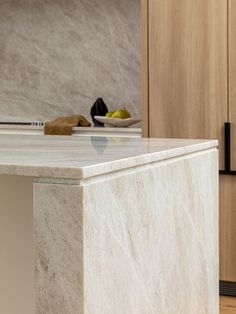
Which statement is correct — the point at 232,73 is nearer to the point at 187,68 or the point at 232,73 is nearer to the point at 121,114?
the point at 187,68

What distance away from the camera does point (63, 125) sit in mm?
4254

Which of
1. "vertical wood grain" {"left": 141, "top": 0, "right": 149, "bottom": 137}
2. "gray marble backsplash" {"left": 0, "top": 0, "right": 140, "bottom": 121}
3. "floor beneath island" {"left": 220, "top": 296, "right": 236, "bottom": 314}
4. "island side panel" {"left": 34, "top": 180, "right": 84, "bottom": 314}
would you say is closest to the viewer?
"island side panel" {"left": 34, "top": 180, "right": 84, "bottom": 314}

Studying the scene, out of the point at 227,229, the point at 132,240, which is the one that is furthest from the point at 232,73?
the point at 132,240

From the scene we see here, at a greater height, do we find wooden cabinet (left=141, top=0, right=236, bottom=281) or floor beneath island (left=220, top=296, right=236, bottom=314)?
wooden cabinet (left=141, top=0, right=236, bottom=281)

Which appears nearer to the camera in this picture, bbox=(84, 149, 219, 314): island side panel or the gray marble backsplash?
bbox=(84, 149, 219, 314): island side panel

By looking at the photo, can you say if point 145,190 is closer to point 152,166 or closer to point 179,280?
point 152,166

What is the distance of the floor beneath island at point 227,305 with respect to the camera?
11.0 feet

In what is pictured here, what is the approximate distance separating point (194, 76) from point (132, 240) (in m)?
2.01

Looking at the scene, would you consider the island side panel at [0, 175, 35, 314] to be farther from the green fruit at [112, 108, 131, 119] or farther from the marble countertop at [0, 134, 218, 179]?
the green fruit at [112, 108, 131, 119]

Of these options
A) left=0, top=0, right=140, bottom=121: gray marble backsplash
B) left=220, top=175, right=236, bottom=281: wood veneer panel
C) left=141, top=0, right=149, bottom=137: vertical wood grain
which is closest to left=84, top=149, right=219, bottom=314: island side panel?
left=220, top=175, right=236, bottom=281: wood veneer panel

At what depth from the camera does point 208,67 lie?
3.57 metres

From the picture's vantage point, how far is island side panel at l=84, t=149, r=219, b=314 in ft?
5.07

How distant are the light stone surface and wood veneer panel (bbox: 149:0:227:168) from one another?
128 cm

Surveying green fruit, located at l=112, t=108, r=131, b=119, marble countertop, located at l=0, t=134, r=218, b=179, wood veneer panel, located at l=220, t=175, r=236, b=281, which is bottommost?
wood veneer panel, located at l=220, t=175, r=236, b=281
